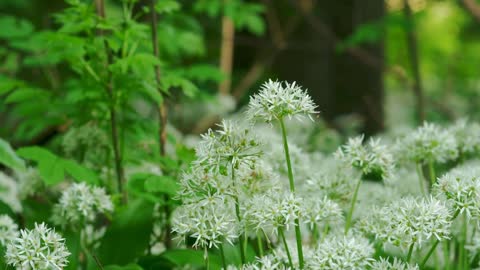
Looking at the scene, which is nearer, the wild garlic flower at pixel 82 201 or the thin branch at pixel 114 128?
the wild garlic flower at pixel 82 201

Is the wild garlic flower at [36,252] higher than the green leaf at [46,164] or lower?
lower

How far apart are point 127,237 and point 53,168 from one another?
388 mm

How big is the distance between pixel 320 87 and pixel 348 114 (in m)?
0.42

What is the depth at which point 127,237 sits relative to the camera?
273cm

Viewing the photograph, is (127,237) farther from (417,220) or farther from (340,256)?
(417,220)

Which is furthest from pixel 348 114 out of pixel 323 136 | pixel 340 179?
pixel 340 179

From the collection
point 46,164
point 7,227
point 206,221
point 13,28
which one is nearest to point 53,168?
point 46,164

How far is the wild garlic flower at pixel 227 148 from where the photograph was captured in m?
1.92

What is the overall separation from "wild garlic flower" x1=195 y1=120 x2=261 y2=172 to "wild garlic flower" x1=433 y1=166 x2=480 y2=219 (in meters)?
0.54

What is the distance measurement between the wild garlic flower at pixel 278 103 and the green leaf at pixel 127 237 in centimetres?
100

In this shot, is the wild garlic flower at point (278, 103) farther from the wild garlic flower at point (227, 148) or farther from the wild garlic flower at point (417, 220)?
the wild garlic flower at point (417, 220)

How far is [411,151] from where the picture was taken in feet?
8.86

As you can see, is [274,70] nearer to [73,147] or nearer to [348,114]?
[348,114]

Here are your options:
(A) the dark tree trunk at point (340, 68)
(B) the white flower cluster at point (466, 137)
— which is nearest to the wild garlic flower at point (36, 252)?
(B) the white flower cluster at point (466, 137)
